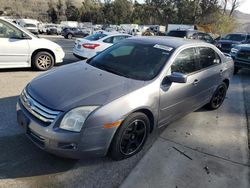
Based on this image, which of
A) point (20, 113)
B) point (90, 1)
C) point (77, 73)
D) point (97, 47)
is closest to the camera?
point (20, 113)

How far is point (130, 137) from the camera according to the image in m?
3.22

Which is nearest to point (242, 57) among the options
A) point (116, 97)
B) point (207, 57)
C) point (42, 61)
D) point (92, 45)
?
point (207, 57)

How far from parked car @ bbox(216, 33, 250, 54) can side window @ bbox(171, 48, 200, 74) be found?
12.7 metres

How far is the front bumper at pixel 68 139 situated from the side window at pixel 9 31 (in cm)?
472

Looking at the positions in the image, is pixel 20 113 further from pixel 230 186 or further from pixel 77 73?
pixel 230 186

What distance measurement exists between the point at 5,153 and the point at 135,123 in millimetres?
1746

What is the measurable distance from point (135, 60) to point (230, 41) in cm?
1476

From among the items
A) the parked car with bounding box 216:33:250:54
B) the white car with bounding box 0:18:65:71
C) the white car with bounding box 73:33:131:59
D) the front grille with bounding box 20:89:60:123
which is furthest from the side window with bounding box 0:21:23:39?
the parked car with bounding box 216:33:250:54

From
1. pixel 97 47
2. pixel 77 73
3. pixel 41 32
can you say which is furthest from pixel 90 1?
pixel 77 73

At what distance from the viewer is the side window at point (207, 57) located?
14.5 ft

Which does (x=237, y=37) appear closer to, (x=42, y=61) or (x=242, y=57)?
(x=242, y=57)

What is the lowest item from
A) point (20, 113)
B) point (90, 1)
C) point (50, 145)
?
point (50, 145)

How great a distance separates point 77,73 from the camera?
3.58 m

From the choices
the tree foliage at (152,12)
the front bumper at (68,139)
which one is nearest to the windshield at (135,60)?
the front bumper at (68,139)
